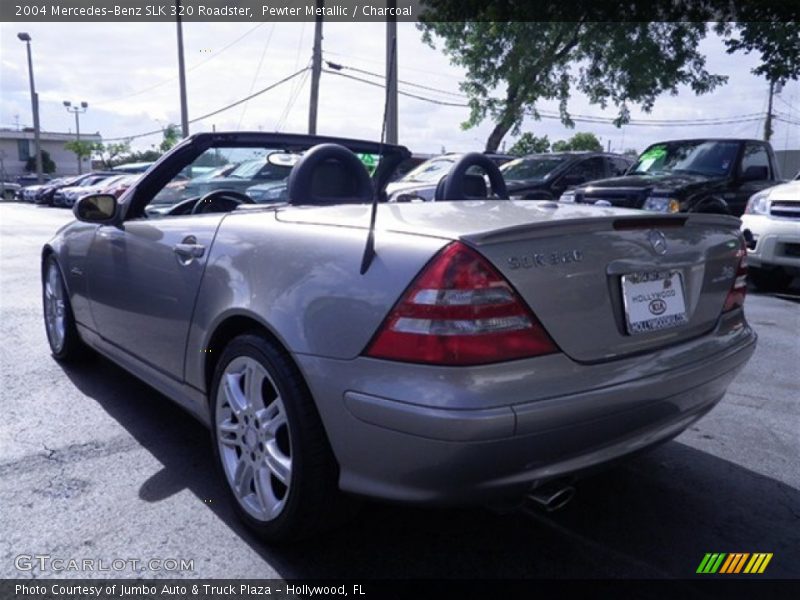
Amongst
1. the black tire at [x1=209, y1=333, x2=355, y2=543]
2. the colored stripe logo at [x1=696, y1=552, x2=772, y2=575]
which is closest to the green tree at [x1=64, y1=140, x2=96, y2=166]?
the black tire at [x1=209, y1=333, x2=355, y2=543]

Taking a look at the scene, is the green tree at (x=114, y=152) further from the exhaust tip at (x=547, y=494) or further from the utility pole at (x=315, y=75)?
the exhaust tip at (x=547, y=494)

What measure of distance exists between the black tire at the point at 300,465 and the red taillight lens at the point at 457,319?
14.6 inches

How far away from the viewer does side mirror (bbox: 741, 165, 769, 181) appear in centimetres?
906

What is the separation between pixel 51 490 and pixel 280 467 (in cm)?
121

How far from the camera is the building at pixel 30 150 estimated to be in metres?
77.8

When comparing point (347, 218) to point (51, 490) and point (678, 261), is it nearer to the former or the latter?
point (678, 261)

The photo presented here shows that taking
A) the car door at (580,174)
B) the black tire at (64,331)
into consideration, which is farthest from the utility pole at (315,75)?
the black tire at (64,331)

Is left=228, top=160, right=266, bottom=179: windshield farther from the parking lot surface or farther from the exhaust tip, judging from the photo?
the exhaust tip

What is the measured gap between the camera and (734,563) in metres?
2.42

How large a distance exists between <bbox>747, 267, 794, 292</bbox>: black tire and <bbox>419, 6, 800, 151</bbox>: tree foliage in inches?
421

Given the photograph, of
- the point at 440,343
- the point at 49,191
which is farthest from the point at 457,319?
the point at 49,191

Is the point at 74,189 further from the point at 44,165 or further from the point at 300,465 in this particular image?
the point at 44,165

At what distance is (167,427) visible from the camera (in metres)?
3.61

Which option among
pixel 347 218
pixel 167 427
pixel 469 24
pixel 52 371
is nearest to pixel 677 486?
pixel 347 218
